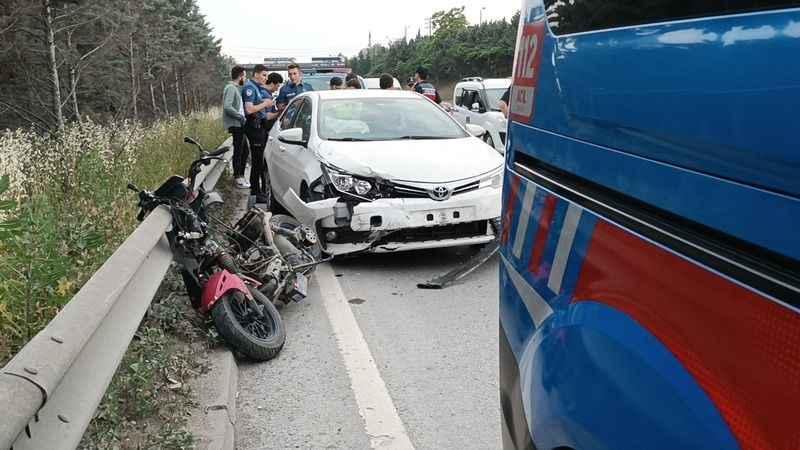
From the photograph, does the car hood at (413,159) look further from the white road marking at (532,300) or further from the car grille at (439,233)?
the white road marking at (532,300)

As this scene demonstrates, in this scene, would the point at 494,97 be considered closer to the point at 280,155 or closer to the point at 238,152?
the point at 238,152

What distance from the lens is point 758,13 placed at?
0.97 metres

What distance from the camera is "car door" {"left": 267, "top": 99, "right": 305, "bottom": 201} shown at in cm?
761

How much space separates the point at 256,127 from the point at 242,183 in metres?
1.01

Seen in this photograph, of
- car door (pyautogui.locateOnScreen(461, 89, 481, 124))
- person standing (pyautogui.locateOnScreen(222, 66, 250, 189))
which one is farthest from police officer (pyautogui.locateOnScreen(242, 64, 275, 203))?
car door (pyautogui.locateOnScreen(461, 89, 481, 124))

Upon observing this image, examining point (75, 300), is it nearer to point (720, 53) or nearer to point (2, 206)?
point (2, 206)

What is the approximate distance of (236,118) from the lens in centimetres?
1009

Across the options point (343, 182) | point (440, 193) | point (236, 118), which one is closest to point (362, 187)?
point (343, 182)

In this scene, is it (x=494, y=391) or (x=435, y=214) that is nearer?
(x=494, y=391)

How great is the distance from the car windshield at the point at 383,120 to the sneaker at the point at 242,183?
140 inches

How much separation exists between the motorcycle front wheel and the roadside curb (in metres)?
0.12

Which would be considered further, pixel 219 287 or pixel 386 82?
pixel 386 82

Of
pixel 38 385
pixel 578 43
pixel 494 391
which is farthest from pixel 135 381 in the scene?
pixel 578 43

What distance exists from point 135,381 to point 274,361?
1.10m
